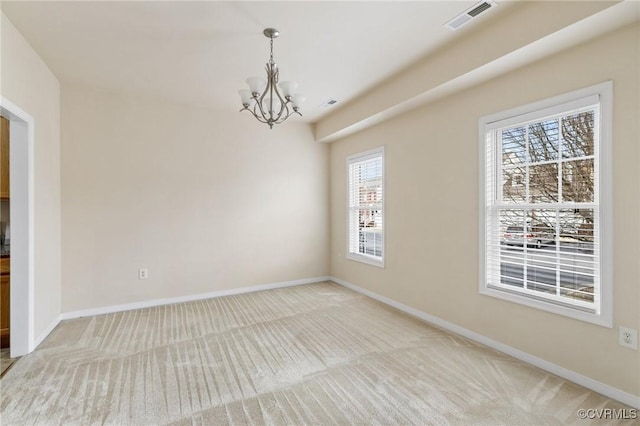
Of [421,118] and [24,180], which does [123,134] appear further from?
[421,118]

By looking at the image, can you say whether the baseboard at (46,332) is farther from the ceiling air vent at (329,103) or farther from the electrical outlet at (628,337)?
the electrical outlet at (628,337)

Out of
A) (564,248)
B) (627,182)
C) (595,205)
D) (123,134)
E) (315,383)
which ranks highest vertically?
(123,134)

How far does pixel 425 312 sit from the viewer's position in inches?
144

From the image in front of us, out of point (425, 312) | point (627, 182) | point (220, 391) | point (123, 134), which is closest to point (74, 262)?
point (123, 134)

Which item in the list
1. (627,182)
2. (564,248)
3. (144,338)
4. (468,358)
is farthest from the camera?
(144,338)

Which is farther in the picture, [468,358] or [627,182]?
[468,358]

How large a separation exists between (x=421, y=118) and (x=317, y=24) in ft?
5.75

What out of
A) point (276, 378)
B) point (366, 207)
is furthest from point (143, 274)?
point (366, 207)

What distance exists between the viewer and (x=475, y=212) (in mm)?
3105

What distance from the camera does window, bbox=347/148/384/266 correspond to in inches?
179

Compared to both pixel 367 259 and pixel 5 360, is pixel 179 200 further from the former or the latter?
pixel 367 259

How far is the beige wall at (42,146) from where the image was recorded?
253 cm

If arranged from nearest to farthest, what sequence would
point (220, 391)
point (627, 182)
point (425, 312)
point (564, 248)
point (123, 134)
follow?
1. point (627, 182)
2. point (220, 391)
3. point (564, 248)
4. point (425, 312)
5. point (123, 134)

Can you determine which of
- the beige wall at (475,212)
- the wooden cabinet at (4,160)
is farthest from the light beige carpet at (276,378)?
the wooden cabinet at (4,160)
